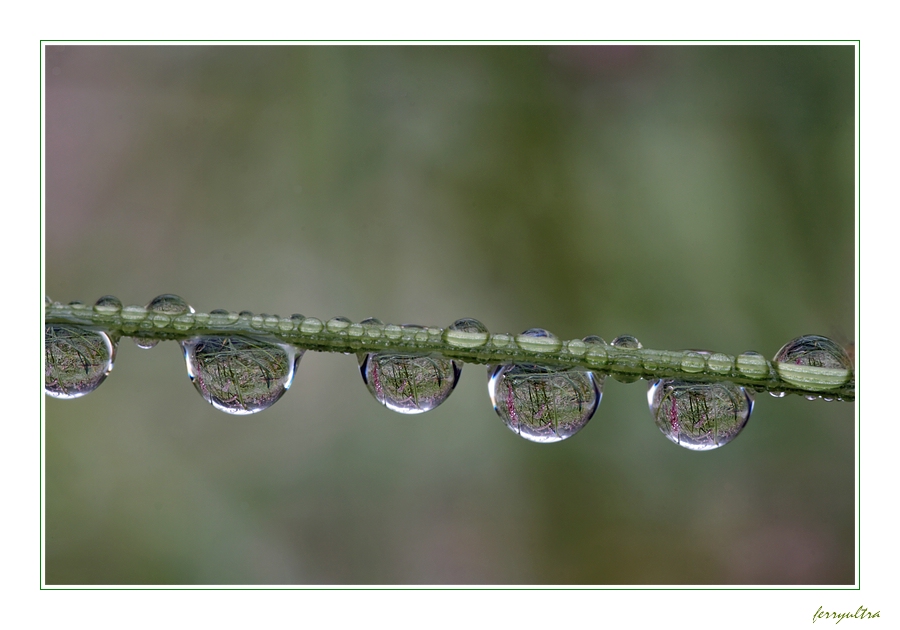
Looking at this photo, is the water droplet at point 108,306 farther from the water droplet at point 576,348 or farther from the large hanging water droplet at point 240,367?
the water droplet at point 576,348

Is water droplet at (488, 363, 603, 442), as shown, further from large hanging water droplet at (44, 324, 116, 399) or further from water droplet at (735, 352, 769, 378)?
large hanging water droplet at (44, 324, 116, 399)

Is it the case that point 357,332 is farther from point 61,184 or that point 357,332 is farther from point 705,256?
point 61,184

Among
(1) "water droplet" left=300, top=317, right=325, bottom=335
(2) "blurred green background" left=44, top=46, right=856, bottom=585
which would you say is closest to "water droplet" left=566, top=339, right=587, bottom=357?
(1) "water droplet" left=300, top=317, right=325, bottom=335

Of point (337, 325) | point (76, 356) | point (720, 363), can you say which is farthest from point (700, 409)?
point (76, 356)

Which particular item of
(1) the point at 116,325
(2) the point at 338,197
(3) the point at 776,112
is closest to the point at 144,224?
(2) the point at 338,197

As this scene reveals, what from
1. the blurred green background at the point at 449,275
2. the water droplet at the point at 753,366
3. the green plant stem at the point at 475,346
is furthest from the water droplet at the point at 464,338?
the blurred green background at the point at 449,275

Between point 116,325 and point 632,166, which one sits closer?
point 116,325

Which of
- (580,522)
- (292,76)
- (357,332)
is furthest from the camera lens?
(292,76)
